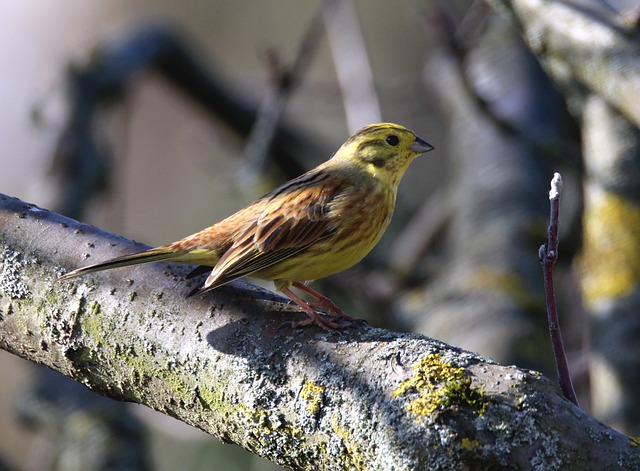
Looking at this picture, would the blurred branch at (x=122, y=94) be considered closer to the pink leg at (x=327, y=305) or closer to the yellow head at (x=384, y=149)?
the yellow head at (x=384, y=149)

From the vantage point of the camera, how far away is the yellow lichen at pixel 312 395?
2166 mm

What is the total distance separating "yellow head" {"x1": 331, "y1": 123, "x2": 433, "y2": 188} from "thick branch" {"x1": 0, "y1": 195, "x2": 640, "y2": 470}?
1.46 metres

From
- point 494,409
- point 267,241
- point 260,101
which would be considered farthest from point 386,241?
point 494,409

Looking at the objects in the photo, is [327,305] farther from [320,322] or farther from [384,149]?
[384,149]

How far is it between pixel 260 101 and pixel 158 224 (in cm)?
470

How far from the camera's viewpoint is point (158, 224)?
11.8m

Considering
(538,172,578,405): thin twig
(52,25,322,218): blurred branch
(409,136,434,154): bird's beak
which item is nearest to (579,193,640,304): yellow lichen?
(409,136,434,154): bird's beak

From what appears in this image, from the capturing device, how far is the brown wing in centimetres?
329

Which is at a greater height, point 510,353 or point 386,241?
point 386,241

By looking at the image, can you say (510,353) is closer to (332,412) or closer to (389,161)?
(389,161)

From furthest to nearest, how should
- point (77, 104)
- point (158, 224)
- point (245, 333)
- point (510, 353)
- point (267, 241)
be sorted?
point (158, 224) < point (77, 104) < point (510, 353) < point (267, 241) < point (245, 333)

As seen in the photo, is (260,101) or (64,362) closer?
(64,362)

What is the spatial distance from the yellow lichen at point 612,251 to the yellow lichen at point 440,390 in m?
3.18

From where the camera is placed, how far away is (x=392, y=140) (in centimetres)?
409
